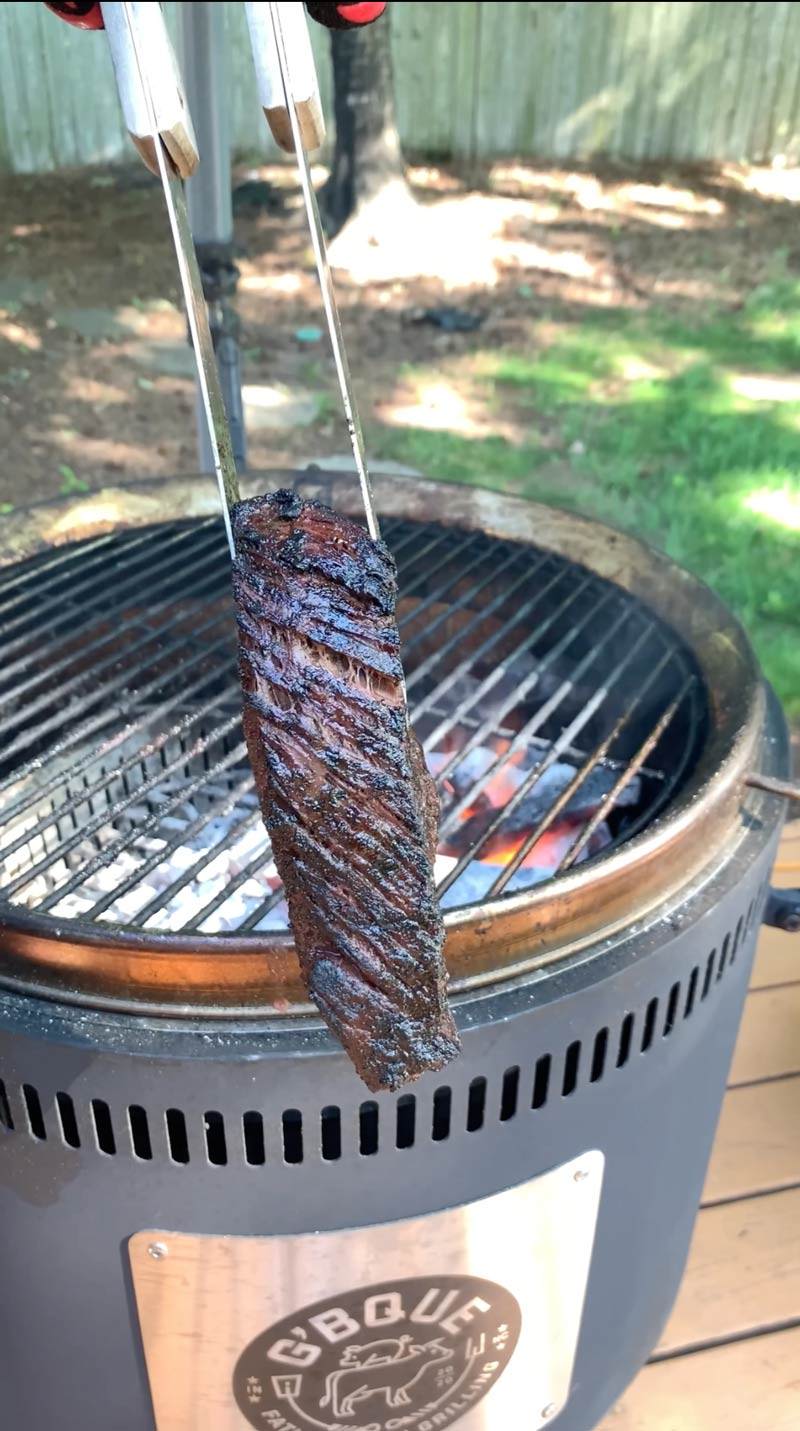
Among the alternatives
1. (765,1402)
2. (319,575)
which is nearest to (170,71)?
(319,575)

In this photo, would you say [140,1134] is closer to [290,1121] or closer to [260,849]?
[290,1121]

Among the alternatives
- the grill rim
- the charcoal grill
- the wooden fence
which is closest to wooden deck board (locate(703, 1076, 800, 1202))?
the charcoal grill

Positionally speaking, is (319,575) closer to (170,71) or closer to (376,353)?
(170,71)

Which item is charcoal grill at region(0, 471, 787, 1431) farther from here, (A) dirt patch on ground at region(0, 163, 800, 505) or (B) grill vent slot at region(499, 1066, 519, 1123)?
(A) dirt patch on ground at region(0, 163, 800, 505)

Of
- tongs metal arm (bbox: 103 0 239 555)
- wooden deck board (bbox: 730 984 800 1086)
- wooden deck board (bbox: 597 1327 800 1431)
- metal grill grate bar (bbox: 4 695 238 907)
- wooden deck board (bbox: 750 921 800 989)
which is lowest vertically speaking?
wooden deck board (bbox: 597 1327 800 1431)

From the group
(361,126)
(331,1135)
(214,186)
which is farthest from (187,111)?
(361,126)
